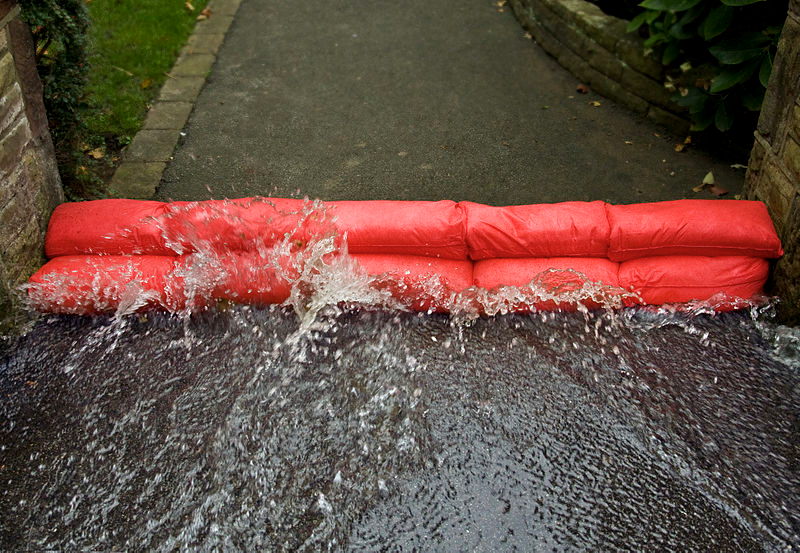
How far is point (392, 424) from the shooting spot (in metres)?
2.97

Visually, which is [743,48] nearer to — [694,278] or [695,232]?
[695,232]

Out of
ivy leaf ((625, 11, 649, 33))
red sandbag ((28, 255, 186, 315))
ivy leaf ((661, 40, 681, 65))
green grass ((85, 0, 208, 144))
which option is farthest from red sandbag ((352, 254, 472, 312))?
ivy leaf ((625, 11, 649, 33))

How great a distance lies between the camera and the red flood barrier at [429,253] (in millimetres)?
3418

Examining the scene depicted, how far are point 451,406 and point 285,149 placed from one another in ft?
8.76

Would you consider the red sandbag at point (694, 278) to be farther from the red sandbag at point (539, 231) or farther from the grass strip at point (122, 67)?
the grass strip at point (122, 67)

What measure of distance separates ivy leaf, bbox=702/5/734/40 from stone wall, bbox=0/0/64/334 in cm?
401

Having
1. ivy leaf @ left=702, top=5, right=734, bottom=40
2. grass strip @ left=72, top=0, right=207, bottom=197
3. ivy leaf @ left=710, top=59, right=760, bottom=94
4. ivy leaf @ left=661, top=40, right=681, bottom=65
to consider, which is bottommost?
grass strip @ left=72, top=0, right=207, bottom=197

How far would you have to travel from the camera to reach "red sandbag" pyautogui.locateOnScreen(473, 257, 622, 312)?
11.3ft

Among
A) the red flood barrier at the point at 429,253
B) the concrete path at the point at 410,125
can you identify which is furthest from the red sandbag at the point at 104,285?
the concrete path at the point at 410,125

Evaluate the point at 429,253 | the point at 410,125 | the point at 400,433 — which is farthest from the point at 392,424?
the point at 410,125

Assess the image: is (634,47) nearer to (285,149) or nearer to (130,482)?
(285,149)

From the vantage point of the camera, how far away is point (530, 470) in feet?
9.18

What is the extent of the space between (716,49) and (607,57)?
1.21 meters

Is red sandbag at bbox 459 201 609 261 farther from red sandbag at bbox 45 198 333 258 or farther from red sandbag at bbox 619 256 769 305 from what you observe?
red sandbag at bbox 45 198 333 258
